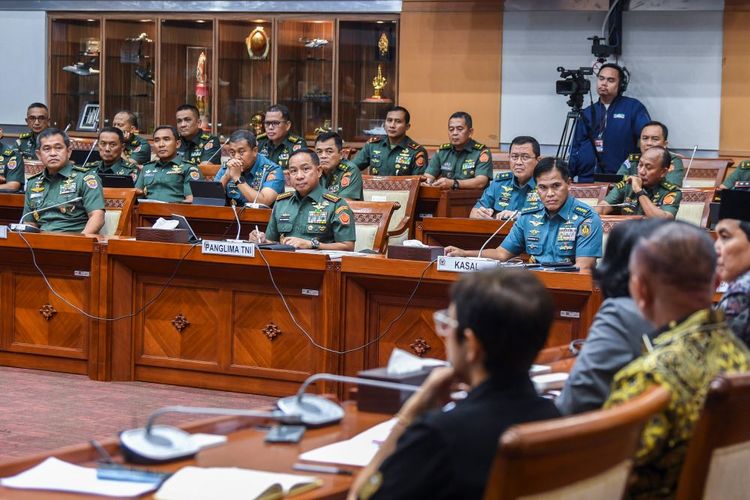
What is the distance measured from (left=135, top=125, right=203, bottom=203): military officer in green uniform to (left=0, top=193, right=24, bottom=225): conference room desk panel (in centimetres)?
82

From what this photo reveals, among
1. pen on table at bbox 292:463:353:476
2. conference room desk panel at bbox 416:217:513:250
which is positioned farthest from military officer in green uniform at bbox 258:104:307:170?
pen on table at bbox 292:463:353:476

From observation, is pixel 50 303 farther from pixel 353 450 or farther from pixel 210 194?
pixel 353 450

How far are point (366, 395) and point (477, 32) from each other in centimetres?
832

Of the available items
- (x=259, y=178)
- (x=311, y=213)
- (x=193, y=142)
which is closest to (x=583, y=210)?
(x=311, y=213)

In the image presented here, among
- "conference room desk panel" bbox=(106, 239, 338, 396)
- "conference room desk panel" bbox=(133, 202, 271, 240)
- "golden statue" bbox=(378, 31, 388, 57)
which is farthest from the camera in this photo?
"golden statue" bbox=(378, 31, 388, 57)

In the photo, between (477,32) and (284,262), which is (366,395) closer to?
(284,262)

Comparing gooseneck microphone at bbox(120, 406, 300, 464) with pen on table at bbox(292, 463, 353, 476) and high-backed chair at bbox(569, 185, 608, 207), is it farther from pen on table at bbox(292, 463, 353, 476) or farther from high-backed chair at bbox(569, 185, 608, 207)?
high-backed chair at bbox(569, 185, 608, 207)

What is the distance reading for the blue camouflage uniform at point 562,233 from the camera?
5.21 metres

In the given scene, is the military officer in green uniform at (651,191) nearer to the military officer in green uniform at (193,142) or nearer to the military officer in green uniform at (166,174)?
the military officer in green uniform at (166,174)

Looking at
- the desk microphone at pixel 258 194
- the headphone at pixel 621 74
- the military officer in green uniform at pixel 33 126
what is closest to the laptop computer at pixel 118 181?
the desk microphone at pixel 258 194

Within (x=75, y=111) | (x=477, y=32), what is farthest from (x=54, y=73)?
A: (x=477, y=32)

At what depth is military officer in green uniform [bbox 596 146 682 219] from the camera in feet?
21.9

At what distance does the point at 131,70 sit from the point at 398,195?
4709mm

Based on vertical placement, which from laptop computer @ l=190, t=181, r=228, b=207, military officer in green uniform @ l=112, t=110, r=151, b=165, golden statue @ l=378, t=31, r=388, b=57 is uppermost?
golden statue @ l=378, t=31, r=388, b=57
